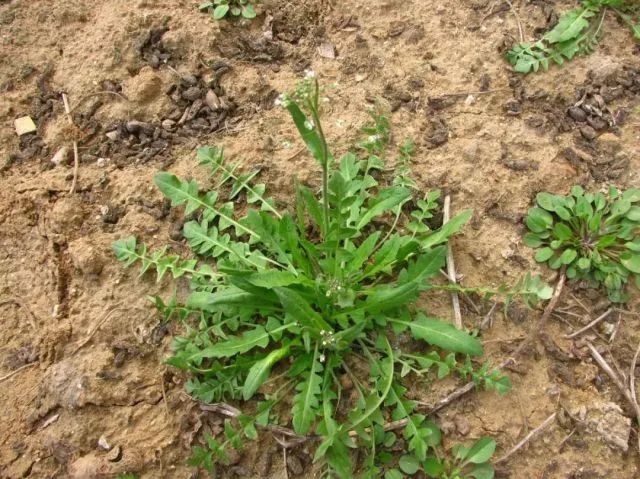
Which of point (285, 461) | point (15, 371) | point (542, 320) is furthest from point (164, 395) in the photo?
point (542, 320)

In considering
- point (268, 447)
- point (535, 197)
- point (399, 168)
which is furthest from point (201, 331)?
point (535, 197)

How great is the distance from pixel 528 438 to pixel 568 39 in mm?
2209

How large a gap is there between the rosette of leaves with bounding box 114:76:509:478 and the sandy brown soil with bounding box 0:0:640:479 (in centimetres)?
16

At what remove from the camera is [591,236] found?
273 cm

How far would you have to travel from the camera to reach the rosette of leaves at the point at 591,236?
8.67 ft

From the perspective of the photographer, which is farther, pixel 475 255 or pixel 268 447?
pixel 475 255

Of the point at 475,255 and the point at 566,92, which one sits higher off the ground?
the point at 566,92

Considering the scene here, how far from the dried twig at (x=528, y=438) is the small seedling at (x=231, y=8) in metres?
2.77

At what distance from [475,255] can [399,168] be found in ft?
1.94

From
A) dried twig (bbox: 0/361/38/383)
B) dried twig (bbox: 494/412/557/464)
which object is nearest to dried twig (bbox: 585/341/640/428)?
dried twig (bbox: 494/412/557/464)

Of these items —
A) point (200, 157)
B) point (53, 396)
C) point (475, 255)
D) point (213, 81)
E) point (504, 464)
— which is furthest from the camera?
point (213, 81)

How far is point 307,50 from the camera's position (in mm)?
3400

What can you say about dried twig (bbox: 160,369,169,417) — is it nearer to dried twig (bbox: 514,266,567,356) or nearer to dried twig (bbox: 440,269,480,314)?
dried twig (bbox: 440,269,480,314)

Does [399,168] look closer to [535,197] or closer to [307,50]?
[535,197]
